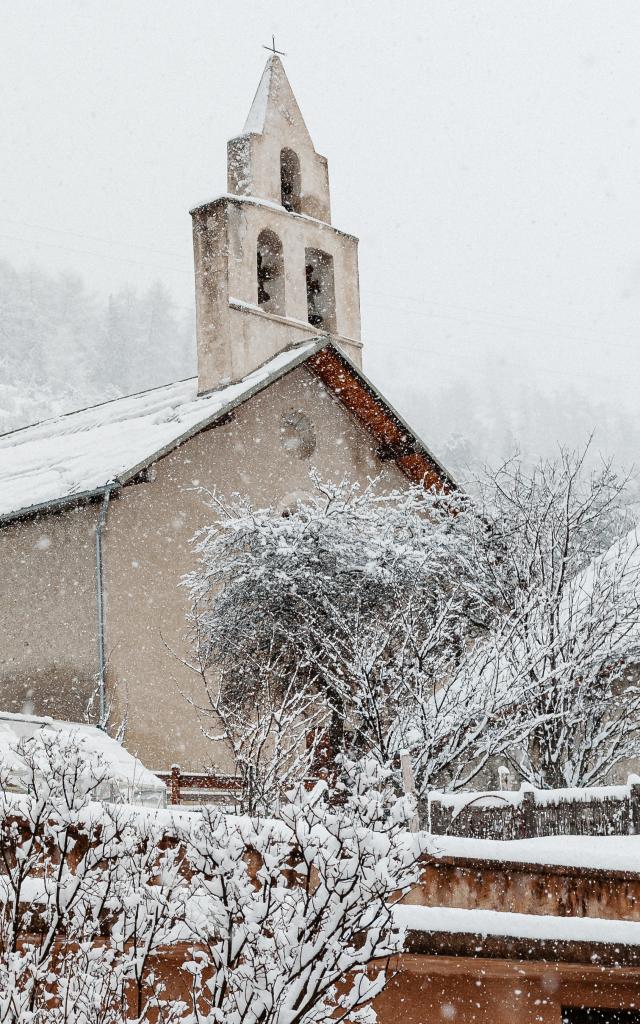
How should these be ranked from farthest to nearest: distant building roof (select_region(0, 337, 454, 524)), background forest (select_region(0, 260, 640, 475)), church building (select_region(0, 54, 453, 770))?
background forest (select_region(0, 260, 640, 475))
distant building roof (select_region(0, 337, 454, 524))
church building (select_region(0, 54, 453, 770))

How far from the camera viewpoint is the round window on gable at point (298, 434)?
2083 centimetres

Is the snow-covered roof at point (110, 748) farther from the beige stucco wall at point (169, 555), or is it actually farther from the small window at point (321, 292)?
the small window at point (321, 292)

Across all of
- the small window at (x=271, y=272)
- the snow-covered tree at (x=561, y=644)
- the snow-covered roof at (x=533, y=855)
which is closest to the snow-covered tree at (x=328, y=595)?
the snow-covered tree at (x=561, y=644)

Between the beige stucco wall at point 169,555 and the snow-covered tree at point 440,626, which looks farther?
the beige stucco wall at point 169,555

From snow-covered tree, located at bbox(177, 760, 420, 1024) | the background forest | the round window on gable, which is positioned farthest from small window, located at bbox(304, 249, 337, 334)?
the background forest

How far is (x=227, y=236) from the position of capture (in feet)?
70.0

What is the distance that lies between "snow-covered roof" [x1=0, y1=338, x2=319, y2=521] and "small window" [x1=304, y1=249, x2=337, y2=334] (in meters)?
2.44

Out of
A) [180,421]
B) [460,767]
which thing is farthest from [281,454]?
[460,767]

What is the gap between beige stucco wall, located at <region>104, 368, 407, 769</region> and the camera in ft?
58.1

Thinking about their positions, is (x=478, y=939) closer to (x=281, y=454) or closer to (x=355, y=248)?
(x=281, y=454)

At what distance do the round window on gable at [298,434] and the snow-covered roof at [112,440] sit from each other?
0.99 metres

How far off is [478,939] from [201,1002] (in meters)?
1.48

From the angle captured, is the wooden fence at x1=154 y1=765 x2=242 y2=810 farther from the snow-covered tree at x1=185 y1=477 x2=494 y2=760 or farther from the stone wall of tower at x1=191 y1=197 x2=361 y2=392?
the stone wall of tower at x1=191 y1=197 x2=361 y2=392

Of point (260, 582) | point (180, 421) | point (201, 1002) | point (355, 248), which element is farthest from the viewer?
point (355, 248)
